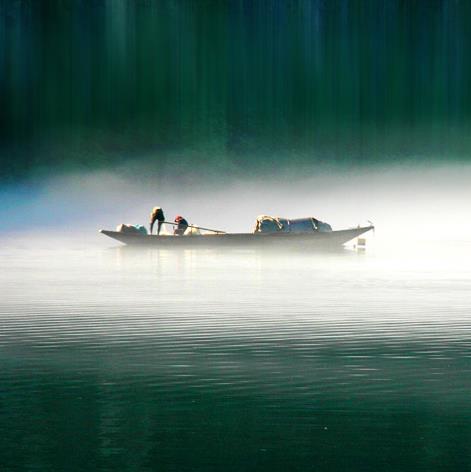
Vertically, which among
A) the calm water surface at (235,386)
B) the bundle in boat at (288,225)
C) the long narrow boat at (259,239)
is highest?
the bundle in boat at (288,225)

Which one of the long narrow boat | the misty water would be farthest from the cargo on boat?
the misty water

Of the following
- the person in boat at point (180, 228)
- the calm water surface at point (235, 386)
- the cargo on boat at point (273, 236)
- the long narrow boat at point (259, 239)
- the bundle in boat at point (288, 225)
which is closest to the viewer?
the calm water surface at point (235, 386)

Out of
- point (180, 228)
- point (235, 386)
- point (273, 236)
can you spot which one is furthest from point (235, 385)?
point (180, 228)

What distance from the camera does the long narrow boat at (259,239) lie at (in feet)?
392

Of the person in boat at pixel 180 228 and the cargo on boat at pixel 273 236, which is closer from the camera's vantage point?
the cargo on boat at pixel 273 236

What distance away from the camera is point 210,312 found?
41.6 meters

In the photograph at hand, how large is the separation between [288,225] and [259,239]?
10.8 feet

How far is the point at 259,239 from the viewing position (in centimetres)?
12038

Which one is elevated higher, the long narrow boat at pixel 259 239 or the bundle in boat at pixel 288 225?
the bundle in boat at pixel 288 225

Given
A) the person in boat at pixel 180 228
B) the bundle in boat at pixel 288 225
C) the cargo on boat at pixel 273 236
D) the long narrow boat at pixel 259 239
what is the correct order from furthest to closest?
the person in boat at pixel 180 228 → the bundle in boat at pixel 288 225 → the cargo on boat at pixel 273 236 → the long narrow boat at pixel 259 239

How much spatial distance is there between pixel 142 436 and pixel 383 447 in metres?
3.45

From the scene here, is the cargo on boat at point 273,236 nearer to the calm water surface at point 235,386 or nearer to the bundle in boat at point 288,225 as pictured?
the bundle in boat at point 288,225

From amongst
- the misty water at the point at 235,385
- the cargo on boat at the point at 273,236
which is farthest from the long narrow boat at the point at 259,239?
the misty water at the point at 235,385

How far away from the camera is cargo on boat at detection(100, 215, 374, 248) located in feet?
393
